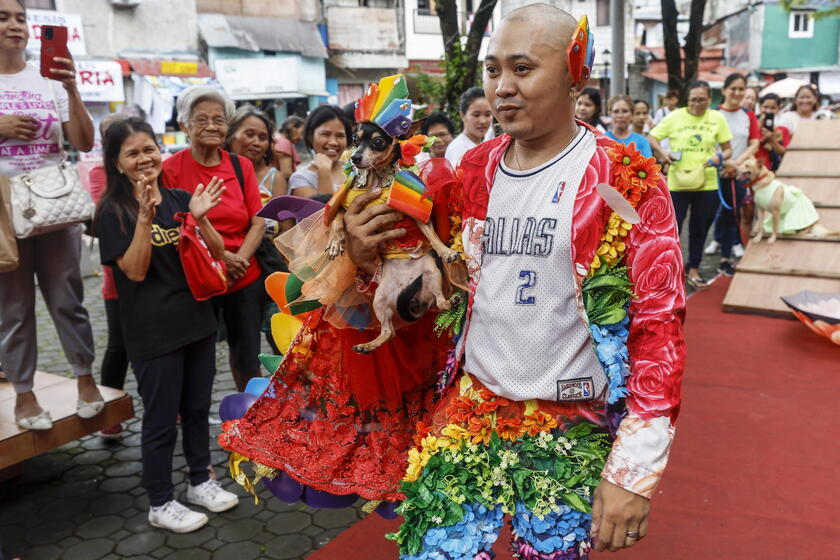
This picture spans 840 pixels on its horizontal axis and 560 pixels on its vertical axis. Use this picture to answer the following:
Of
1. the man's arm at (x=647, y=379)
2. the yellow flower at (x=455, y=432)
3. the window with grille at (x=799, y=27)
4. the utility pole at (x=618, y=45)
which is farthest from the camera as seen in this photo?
the window with grille at (x=799, y=27)

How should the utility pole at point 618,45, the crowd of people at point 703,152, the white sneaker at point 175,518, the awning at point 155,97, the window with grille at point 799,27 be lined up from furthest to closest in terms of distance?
1. the window with grille at point 799,27
2. the awning at point 155,97
3. the utility pole at point 618,45
4. the crowd of people at point 703,152
5. the white sneaker at point 175,518

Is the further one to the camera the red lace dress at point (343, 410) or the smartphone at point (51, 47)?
the smartphone at point (51, 47)

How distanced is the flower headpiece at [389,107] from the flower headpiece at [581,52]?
1.44 feet

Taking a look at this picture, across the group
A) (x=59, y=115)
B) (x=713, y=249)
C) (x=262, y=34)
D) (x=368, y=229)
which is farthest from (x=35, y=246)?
(x=262, y=34)

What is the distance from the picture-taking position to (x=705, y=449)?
369 centimetres

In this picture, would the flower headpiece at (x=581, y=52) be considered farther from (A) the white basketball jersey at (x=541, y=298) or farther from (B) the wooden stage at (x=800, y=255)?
(B) the wooden stage at (x=800, y=255)

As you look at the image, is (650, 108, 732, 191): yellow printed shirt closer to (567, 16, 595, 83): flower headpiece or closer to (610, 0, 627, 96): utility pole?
(610, 0, 627, 96): utility pole

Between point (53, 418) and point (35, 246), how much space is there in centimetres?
85

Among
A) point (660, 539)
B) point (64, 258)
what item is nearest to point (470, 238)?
point (660, 539)

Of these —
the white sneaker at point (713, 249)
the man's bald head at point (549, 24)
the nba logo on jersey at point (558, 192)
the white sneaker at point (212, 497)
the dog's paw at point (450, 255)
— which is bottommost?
the white sneaker at point (713, 249)

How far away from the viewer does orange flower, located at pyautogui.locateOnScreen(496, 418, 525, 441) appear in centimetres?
173

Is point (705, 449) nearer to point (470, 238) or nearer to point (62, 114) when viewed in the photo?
point (470, 238)

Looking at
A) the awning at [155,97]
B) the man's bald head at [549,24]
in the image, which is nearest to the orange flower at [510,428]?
the man's bald head at [549,24]

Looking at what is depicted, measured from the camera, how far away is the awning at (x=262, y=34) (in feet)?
59.2
